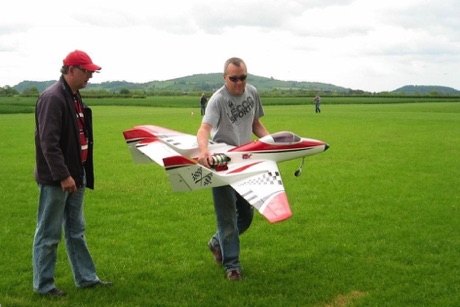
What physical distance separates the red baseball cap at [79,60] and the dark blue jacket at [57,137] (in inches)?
8.4

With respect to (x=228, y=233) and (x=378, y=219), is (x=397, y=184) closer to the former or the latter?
(x=378, y=219)

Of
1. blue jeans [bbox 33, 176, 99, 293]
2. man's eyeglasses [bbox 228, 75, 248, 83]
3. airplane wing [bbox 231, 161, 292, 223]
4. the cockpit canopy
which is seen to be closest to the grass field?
blue jeans [bbox 33, 176, 99, 293]

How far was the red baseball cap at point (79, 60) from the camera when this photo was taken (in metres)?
4.81

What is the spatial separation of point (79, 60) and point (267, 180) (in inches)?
88.8

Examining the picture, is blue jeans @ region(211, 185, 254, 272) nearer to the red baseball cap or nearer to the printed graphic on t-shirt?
the printed graphic on t-shirt

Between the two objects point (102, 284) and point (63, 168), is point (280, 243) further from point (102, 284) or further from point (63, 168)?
point (63, 168)

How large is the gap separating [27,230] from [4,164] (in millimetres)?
7606

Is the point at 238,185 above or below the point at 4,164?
above

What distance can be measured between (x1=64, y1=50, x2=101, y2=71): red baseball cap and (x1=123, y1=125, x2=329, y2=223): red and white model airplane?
1209 millimetres

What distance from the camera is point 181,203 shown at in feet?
30.7

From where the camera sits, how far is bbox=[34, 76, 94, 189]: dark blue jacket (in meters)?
4.65

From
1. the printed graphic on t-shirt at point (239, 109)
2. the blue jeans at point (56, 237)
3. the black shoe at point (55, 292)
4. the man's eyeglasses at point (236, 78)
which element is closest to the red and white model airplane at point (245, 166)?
the printed graphic on t-shirt at point (239, 109)

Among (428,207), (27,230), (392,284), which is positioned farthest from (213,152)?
(428,207)

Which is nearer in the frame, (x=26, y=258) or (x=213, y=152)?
(x=213, y=152)
